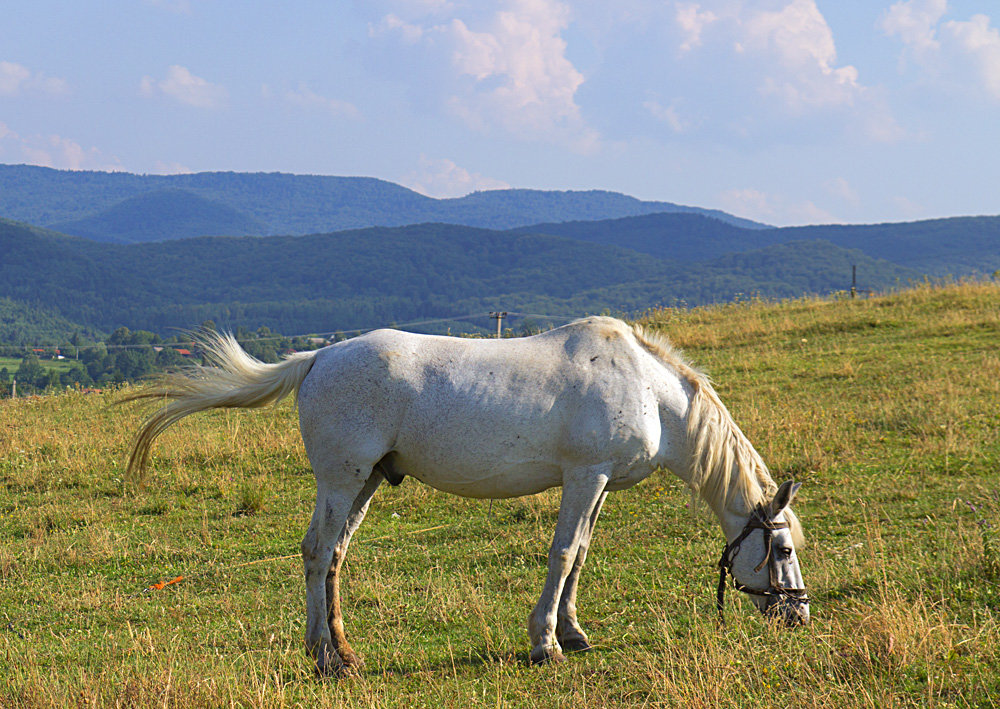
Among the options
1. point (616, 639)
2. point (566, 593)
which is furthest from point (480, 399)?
point (616, 639)

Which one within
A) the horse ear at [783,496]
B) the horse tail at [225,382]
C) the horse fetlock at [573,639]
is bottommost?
the horse fetlock at [573,639]

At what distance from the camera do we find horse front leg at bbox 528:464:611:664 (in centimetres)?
508

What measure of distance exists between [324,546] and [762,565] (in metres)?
2.83

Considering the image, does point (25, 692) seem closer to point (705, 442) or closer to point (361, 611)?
point (361, 611)

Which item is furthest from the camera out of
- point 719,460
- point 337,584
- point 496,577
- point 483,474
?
point 496,577

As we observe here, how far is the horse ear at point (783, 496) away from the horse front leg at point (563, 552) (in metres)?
1.13

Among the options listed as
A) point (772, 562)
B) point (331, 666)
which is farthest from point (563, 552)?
point (331, 666)

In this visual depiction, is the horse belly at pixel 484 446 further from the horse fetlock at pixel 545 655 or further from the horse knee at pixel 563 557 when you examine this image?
the horse fetlock at pixel 545 655

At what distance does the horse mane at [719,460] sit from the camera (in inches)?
212

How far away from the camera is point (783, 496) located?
5203 mm

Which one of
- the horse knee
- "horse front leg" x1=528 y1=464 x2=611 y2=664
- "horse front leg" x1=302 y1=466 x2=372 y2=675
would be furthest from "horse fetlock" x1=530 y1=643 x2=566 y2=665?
"horse front leg" x1=302 y1=466 x2=372 y2=675

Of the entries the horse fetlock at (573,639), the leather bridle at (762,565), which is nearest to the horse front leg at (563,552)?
the horse fetlock at (573,639)

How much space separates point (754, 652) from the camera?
15.2 ft

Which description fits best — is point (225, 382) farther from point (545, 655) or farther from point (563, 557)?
point (545, 655)
